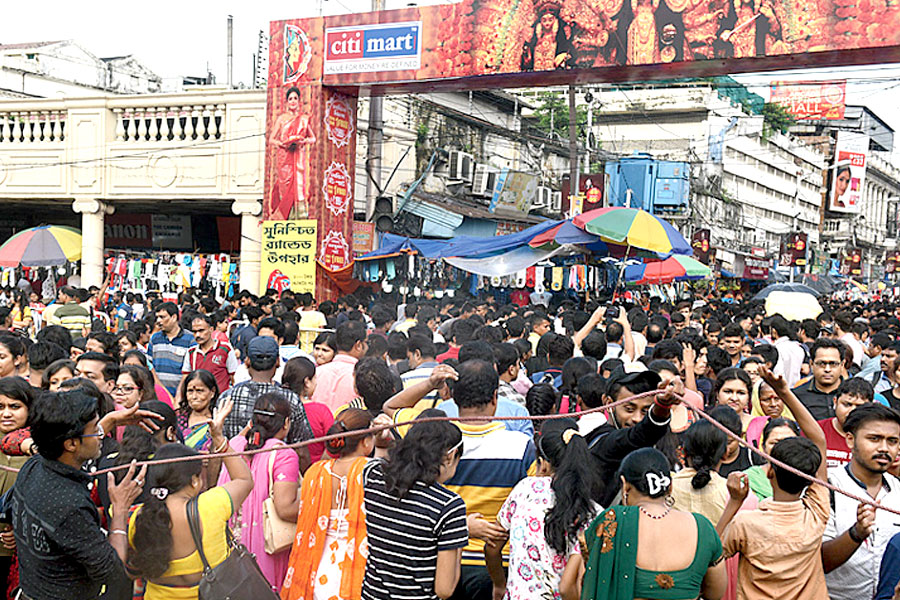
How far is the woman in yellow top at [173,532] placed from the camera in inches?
132

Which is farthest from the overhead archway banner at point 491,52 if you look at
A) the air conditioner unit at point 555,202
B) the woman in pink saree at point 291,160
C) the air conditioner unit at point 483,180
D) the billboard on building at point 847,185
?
the billboard on building at point 847,185

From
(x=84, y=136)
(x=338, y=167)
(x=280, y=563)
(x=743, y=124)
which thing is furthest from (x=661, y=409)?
(x=743, y=124)

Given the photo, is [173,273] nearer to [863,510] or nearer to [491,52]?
[491,52]

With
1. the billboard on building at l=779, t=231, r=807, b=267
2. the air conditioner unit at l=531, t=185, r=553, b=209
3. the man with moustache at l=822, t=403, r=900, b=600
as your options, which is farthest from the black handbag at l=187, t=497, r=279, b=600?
the billboard on building at l=779, t=231, r=807, b=267

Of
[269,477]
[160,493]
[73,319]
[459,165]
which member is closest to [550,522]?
[269,477]

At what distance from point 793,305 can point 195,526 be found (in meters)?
12.7

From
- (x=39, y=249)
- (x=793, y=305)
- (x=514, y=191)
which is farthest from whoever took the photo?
(x=514, y=191)

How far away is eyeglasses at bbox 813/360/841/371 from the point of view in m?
5.81

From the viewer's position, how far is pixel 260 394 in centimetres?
469

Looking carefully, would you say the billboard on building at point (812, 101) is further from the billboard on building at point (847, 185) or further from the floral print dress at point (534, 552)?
the floral print dress at point (534, 552)

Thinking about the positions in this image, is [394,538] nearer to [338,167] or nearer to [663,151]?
[338,167]

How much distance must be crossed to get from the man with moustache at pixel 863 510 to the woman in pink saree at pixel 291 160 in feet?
44.3

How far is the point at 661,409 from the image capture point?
333cm

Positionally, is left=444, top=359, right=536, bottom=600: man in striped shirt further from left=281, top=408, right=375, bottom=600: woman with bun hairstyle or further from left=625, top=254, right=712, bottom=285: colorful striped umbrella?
left=625, top=254, right=712, bottom=285: colorful striped umbrella
